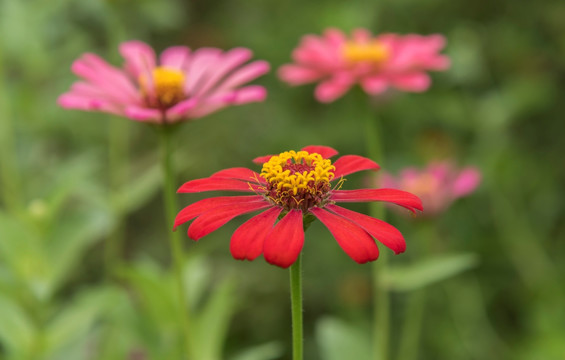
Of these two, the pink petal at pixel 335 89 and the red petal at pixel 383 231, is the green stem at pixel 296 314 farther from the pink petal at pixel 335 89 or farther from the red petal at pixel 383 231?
the pink petal at pixel 335 89

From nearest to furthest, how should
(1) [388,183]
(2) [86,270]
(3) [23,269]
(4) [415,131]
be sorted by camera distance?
1. (3) [23,269]
2. (1) [388,183]
3. (2) [86,270]
4. (4) [415,131]

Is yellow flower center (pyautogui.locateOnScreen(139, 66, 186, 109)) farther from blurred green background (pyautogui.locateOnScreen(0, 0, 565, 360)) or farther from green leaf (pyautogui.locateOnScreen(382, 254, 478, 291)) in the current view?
green leaf (pyautogui.locateOnScreen(382, 254, 478, 291))

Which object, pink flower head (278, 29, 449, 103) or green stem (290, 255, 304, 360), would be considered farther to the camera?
pink flower head (278, 29, 449, 103)

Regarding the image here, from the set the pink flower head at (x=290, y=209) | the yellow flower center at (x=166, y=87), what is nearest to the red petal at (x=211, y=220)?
the pink flower head at (x=290, y=209)

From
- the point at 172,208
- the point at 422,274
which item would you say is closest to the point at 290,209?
the point at 172,208

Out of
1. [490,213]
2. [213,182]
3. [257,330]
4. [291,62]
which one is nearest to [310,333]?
[257,330]

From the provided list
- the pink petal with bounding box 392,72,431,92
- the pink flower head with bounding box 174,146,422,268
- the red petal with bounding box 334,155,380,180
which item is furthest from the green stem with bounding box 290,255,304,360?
the pink petal with bounding box 392,72,431,92

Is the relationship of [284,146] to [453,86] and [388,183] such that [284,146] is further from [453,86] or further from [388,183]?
[453,86]

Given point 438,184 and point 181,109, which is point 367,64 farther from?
point 181,109
